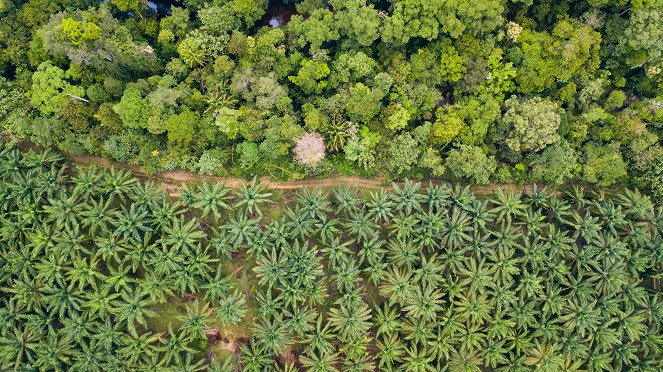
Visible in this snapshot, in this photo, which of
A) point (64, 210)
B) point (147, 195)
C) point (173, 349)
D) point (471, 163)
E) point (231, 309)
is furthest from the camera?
point (471, 163)

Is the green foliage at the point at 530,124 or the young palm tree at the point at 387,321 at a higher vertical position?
the green foliage at the point at 530,124

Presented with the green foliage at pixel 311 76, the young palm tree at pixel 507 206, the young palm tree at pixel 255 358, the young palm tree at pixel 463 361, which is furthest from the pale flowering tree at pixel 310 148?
the young palm tree at pixel 463 361

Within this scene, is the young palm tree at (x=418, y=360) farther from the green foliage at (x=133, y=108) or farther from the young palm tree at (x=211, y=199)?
the green foliage at (x=133, y=108)

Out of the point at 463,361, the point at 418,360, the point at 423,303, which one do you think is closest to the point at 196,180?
the point at 423,303

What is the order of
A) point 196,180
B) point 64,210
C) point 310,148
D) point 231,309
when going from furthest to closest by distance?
point 196,180
point 310,148
point 231,309
point 64,210

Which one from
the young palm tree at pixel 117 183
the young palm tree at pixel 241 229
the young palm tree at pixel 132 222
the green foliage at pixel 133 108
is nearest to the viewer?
the green foliage at pixel 133 108

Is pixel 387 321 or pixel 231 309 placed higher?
pixel 387 321

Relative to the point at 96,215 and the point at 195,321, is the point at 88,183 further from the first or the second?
the point at 195,321
